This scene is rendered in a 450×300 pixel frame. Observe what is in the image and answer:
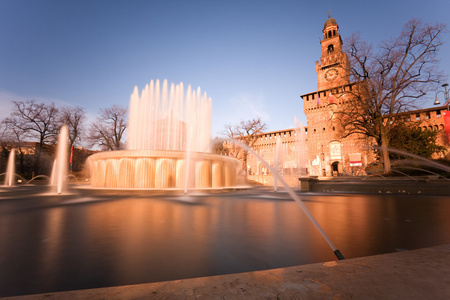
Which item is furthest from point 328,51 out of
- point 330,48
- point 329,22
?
point 329,22

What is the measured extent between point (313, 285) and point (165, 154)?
868cm

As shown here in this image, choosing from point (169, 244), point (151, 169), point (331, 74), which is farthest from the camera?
point (331, 74)

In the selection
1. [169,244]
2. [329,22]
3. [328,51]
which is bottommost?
[169,244]

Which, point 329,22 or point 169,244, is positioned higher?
point 329,22

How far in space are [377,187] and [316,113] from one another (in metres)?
39.1

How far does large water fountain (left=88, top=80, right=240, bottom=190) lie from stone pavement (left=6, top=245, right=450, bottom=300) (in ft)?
26.4

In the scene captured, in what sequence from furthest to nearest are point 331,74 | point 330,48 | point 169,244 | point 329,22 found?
point 329,22, point 330,48, point 331,74, point 169,244

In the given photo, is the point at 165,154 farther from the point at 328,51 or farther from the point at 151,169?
the point at 328,51

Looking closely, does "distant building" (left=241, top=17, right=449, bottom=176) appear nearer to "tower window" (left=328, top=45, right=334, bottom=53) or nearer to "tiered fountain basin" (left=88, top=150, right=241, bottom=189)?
"tower window" (left=328, top=45, right=334, bottom=53)

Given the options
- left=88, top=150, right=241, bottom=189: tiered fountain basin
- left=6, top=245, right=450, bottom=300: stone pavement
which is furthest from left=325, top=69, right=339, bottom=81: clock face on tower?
left=6, top=245, right=450, bottom=300: stone pavement

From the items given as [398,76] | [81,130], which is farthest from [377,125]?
[81,130]

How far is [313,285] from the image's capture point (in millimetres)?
1174

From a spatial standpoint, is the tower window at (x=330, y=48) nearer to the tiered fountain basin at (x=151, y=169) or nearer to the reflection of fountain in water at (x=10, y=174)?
the tiered fountain basin at (x=151, y=169)

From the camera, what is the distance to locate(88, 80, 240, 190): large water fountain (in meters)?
9.18
